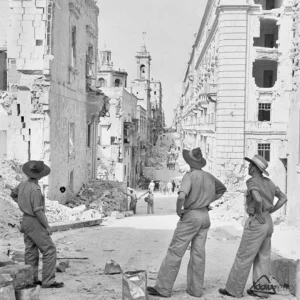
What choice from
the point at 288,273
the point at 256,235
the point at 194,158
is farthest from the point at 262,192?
the point at 288,273

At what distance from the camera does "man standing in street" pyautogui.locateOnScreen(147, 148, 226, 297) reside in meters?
5.47

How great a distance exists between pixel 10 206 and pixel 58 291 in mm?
6210

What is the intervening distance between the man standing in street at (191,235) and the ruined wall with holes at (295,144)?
697 centimetres

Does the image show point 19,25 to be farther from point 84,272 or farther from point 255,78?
point 255,78

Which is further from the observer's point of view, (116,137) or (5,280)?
(116,137)

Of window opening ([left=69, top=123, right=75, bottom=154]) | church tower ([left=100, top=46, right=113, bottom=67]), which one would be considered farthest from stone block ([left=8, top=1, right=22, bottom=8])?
church tower ([left=100, top=46, right=113, bottom=67])

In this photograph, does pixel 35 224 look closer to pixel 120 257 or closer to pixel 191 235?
pixel 191 235

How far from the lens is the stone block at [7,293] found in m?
4.53

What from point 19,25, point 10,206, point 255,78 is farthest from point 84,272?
point 255,78

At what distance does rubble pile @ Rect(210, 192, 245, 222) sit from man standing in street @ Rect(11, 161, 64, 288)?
36.3ft

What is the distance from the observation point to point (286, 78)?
75.7 feet

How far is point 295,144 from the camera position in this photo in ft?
40.5

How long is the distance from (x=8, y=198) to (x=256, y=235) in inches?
311

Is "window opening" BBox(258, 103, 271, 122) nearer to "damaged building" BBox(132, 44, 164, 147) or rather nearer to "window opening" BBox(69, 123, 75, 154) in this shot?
"window opening" BBox(69, 123, 75, 154)
